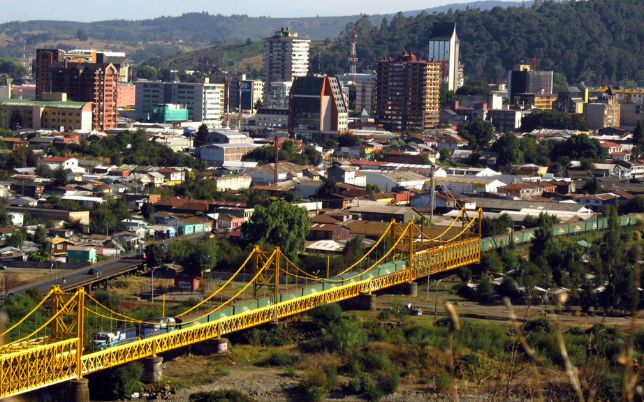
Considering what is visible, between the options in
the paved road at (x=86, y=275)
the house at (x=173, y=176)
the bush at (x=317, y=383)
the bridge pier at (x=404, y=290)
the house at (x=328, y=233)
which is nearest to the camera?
the bush at (x=317, y=383)

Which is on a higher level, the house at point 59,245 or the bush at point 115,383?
→ the house at point 59,245

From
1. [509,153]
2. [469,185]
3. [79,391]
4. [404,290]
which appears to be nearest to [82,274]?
[404,290]

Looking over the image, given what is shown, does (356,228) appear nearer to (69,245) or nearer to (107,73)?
(69,245)

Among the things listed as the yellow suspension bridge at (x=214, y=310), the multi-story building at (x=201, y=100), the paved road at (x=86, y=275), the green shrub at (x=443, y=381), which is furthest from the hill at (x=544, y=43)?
the green shrub at (x=443, y=381)

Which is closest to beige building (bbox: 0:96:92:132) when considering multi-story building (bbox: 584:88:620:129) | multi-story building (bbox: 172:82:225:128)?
multi-story building (bbox: 172:82:225:128)

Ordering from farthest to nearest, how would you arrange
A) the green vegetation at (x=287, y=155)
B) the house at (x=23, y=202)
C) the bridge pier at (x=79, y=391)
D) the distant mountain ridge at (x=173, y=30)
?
1. the distant mountain ridge at (x=173, y=30)
2. the green vegetation at (x=287, y=155)
3. the house at (x=23, y=202)
4. the bridge pier at (x=79, y=391)

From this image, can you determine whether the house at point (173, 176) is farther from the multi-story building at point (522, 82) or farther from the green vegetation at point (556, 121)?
the multi-story building at point (522, 82)

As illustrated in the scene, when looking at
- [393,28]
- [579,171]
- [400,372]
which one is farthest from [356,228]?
[393,28]

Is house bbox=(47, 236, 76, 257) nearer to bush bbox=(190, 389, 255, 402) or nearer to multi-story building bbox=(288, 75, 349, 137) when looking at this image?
bush bbox=(190, 389, 255, 402)
